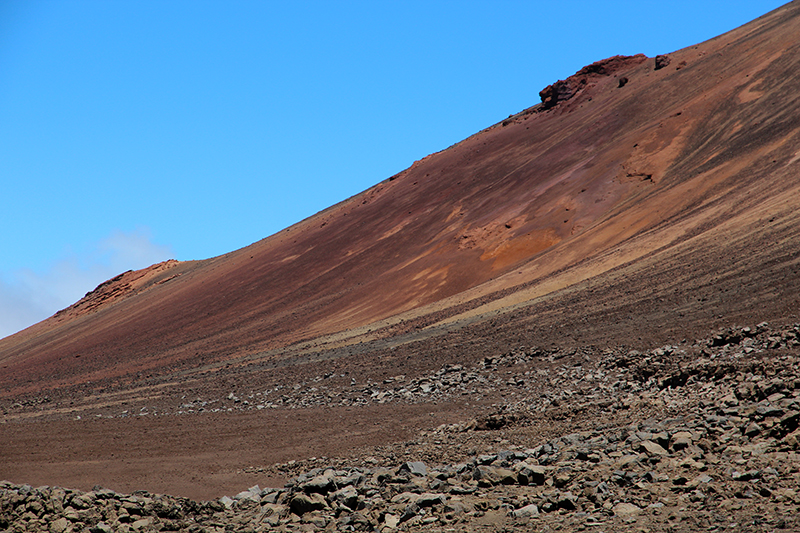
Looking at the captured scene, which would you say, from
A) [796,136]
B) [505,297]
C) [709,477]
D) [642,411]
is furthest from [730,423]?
[796,136]

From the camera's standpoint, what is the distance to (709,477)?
7.86 m

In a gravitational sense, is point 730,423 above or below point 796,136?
below

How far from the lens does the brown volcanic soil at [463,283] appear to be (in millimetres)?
16789

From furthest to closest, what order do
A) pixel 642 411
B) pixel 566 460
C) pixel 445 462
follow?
pixel 642 411, pixel 445 462, pixel 566 460

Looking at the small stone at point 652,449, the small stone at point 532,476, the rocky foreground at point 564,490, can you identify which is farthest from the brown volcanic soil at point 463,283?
the small stone at point 652,449

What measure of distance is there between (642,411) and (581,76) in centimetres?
5308

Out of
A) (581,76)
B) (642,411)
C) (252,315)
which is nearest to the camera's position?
(642,411)

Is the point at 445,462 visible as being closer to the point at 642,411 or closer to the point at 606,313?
the point at 642,411

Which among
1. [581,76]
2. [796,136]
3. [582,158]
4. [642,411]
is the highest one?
[581,76]

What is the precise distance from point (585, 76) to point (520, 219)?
82.9 feet

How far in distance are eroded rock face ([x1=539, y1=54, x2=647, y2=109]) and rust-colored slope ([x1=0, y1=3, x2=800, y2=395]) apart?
0.18 metres

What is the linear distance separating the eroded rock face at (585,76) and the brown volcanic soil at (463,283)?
312 mm

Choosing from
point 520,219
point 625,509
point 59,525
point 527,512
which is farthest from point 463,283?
point 59,525

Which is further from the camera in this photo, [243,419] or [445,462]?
[243,419]
